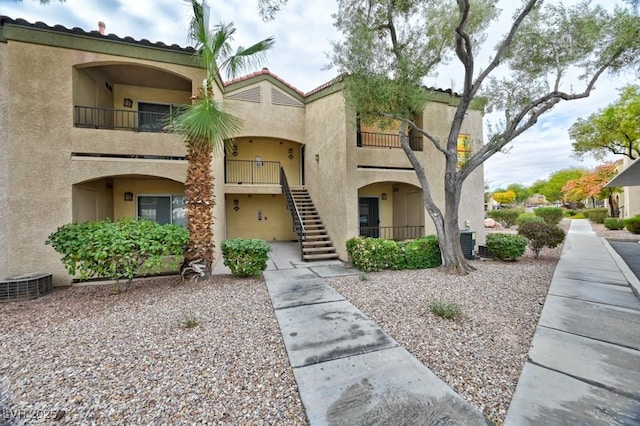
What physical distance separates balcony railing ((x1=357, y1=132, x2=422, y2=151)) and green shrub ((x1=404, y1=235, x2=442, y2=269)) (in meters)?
4.14

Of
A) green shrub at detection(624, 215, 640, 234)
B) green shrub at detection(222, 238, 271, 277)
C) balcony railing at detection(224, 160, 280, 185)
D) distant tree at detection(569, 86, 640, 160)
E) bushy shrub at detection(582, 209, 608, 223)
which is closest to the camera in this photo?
green shrub at detection(222, 238, 271, 277)

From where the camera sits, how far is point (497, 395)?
9.06 feet

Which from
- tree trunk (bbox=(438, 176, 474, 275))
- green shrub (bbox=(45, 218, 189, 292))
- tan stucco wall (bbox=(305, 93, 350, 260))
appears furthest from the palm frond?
tree trunk (bbox=(438, 176, 474, 275))

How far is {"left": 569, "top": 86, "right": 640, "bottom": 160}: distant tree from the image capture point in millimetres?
15851

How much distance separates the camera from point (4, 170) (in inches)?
260

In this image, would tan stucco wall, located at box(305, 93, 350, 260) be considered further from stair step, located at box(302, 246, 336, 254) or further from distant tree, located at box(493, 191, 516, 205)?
distant tree, located at box(493, 191, 516, 205)

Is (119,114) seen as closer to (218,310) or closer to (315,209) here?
(315,209)

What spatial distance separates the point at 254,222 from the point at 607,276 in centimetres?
1307

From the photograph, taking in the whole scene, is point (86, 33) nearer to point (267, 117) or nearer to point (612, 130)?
point (267, 117)

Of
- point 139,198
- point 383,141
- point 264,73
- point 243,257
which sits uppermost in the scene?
point 264,73

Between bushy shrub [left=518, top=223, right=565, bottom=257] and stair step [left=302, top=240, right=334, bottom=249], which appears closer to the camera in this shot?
bushy shrub [left=518, top=223, right=565, bottom=257]

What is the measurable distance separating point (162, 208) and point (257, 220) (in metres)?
4.49

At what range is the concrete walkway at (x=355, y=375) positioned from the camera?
8.11 feet

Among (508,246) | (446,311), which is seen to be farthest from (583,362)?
(508,246)
